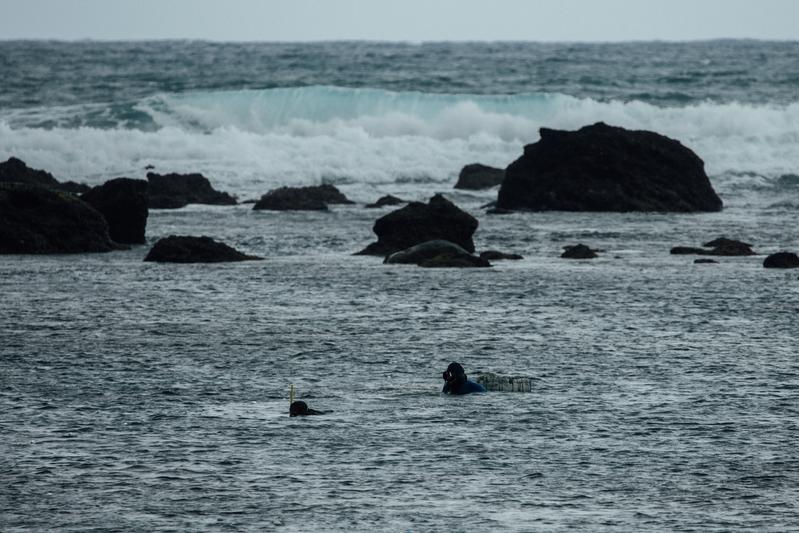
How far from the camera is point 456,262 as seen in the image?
29.9 meters

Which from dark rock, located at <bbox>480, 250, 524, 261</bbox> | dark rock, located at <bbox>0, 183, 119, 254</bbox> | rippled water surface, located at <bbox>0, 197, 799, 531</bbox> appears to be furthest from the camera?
dark rock, located at <bbox>0, 183, 119, 254</bbox>

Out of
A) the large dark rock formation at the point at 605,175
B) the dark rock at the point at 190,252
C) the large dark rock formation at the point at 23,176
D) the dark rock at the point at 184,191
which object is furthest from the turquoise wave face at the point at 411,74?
the dark rock at the point at 190,252

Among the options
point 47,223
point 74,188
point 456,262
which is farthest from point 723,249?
point 74,188

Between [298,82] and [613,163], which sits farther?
[298,82]

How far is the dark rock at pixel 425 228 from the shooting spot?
32.4 meters

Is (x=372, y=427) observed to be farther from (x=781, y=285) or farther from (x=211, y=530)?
(x=781, y=285)

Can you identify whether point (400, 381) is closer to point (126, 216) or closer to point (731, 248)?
point (731, 248)

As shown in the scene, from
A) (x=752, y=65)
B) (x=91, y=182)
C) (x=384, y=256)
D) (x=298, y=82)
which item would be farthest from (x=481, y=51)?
(x=384, y=256)

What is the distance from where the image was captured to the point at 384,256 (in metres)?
31.9

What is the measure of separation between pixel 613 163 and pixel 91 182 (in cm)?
1971

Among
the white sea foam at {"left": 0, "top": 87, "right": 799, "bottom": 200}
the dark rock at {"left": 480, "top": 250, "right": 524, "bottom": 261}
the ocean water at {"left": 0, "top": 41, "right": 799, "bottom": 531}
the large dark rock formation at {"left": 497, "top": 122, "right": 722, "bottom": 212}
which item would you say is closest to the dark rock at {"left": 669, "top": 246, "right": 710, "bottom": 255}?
the ocean water at {"left": 0, "top": 41, "right": 799, "bottom": 531}

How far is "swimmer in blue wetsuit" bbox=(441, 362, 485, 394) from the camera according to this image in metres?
16.7

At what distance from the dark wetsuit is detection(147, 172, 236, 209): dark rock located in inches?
1140

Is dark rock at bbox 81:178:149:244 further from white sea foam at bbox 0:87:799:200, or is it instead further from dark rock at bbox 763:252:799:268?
white sea foam at bbox 0:87:799:200
